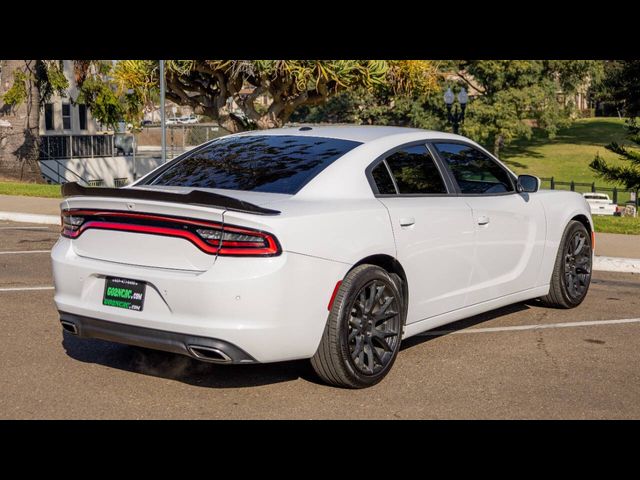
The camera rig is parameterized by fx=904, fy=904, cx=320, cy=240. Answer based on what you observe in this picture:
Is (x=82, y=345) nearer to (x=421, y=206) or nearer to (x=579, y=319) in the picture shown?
(x=421, y=206)

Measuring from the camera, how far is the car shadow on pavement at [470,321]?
6.95 meters

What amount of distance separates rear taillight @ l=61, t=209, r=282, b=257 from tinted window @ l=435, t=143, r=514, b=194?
7.37 feet

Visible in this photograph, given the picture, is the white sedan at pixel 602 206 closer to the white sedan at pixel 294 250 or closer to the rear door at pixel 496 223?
the rear door at pixel 496 223

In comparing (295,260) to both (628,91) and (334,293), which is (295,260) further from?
(628,91)

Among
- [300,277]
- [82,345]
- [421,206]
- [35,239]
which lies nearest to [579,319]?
[421,206]

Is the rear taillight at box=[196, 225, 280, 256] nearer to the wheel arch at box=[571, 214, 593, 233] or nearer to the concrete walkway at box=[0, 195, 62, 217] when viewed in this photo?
the wheel arch at box=[571, 214, 593, 233]

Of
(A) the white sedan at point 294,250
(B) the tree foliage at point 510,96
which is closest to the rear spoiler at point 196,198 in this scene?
(A) the white sedan at point 294,250

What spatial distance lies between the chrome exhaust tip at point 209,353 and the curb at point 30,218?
458 inches

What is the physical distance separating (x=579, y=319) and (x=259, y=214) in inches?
157

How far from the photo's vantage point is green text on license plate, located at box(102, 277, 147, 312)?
5180 millimetres

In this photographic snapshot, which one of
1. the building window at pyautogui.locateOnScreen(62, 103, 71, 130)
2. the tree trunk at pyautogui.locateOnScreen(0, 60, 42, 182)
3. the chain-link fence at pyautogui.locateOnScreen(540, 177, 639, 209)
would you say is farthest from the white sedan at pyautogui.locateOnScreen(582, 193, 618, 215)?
the building window at pyautogui.locateOnScreen(62, 103, 71, 130)

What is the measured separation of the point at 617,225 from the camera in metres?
15.4

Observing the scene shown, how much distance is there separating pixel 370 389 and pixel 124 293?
5.29 ft

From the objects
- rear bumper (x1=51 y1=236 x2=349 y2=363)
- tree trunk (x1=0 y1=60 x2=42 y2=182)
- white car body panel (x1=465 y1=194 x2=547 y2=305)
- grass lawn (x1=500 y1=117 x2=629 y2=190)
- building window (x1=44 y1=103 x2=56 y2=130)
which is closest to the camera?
rear bumper (x1=51 y1=236 x2=349 y2=363)
